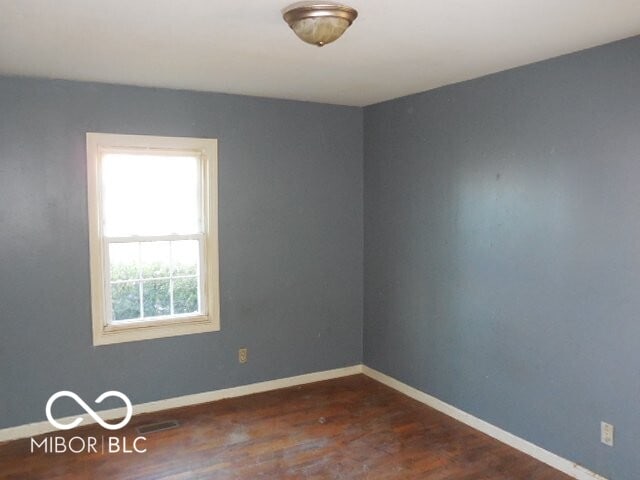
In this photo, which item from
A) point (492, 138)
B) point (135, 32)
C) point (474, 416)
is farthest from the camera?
point (474, 416)

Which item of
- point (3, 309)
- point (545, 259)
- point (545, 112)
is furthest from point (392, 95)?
point (3, 309)

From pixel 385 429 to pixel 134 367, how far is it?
1852 millimetres

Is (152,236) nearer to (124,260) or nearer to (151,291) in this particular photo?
(124,260)

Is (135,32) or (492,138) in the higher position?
(135,32)

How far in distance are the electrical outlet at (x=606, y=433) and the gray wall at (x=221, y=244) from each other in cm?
230

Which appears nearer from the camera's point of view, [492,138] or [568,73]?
[568,73]

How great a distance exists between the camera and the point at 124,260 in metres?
3.99

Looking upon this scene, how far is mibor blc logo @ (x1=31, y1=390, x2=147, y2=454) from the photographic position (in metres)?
3.46

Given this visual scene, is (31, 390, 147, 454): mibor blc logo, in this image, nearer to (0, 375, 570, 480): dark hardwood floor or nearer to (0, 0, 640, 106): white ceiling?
(0, 375, 570, 480): dark hardwood floor

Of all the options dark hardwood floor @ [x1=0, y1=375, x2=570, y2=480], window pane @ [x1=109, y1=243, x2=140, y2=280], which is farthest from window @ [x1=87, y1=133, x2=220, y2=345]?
dark hardwood floor @ [x1=0, y1=375, x2=570, y2=480]

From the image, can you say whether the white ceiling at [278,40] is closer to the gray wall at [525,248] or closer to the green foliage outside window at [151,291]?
the gray wall at [525,248]

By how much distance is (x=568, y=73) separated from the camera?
10.1ft

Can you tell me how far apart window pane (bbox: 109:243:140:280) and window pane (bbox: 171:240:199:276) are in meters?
0.28

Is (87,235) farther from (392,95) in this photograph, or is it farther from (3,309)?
(392,95)
